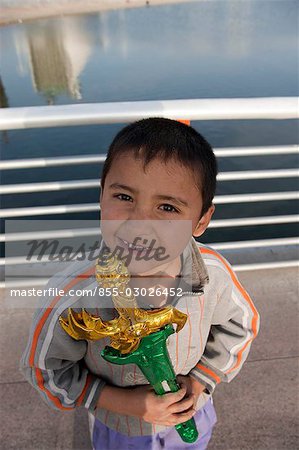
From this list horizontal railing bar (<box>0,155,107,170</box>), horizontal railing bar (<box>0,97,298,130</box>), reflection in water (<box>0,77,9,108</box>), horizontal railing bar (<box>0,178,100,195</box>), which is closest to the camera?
horizontal railing bar (<box>0,97,298,130</box>)

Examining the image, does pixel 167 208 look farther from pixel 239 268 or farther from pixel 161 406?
pixel 239 268

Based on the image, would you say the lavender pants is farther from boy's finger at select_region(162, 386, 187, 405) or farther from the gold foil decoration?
the gold foil decoration

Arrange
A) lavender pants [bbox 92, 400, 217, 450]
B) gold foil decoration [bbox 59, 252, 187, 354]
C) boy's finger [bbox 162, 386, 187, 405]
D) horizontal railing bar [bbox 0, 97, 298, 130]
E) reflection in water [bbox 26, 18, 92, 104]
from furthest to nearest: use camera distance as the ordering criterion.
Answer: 1. reflection in water [bbox 26, 18, 92, 104]
2. horizontal railing bar [bbox 0, 97, 298, 130]
3. lavender pants [bbox 92, 400, 217, 450]
4. boy's finger [bbox 162, 386, 187, 405]
5. gold foil decoration [bbox 59, 252, 187, 354]

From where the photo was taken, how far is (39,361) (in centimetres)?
108

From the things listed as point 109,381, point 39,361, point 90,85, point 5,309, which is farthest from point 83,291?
point 90,85

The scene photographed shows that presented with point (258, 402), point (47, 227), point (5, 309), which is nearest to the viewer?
point (258, 402)

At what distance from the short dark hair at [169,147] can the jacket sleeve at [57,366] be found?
0.46 metres

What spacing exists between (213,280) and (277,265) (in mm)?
1768

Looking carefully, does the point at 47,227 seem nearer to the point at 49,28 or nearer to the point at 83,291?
the point at 83,291

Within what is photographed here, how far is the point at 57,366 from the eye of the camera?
1.11 m

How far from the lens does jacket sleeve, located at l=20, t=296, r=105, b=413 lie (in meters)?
1.05

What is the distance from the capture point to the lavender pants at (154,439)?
55.3 inches

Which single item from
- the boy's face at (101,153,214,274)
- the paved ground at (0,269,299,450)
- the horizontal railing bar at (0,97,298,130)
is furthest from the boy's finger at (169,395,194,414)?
the horizontal railing bar at (0,97,298,130)

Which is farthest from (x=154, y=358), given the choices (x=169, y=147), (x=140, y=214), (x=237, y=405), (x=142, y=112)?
(x=142, y=112)
